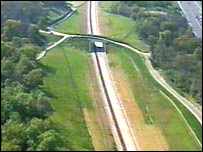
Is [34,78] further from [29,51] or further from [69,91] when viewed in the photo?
[29,51]

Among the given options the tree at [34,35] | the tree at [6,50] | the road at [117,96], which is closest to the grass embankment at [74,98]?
the road at [117,96]

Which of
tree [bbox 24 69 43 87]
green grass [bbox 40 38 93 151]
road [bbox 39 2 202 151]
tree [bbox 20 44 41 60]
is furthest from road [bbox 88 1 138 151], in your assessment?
tree [bbox 20 44 41 60]

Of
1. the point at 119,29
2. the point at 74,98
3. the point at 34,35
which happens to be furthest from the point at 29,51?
the point at 119,29

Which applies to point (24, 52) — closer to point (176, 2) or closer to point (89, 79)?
point (89, 79)

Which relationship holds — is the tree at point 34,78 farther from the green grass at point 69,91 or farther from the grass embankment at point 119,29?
the grass embankment at point 119,29

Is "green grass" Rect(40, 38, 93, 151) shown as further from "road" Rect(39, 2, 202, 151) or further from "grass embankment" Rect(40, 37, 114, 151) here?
"road" Rect(39, 2, 202, 151)

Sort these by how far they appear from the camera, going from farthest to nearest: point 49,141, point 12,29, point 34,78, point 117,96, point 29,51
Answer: point 12,29 → point 29,51 → point 117,96 → point 34,78 → point 49,141
